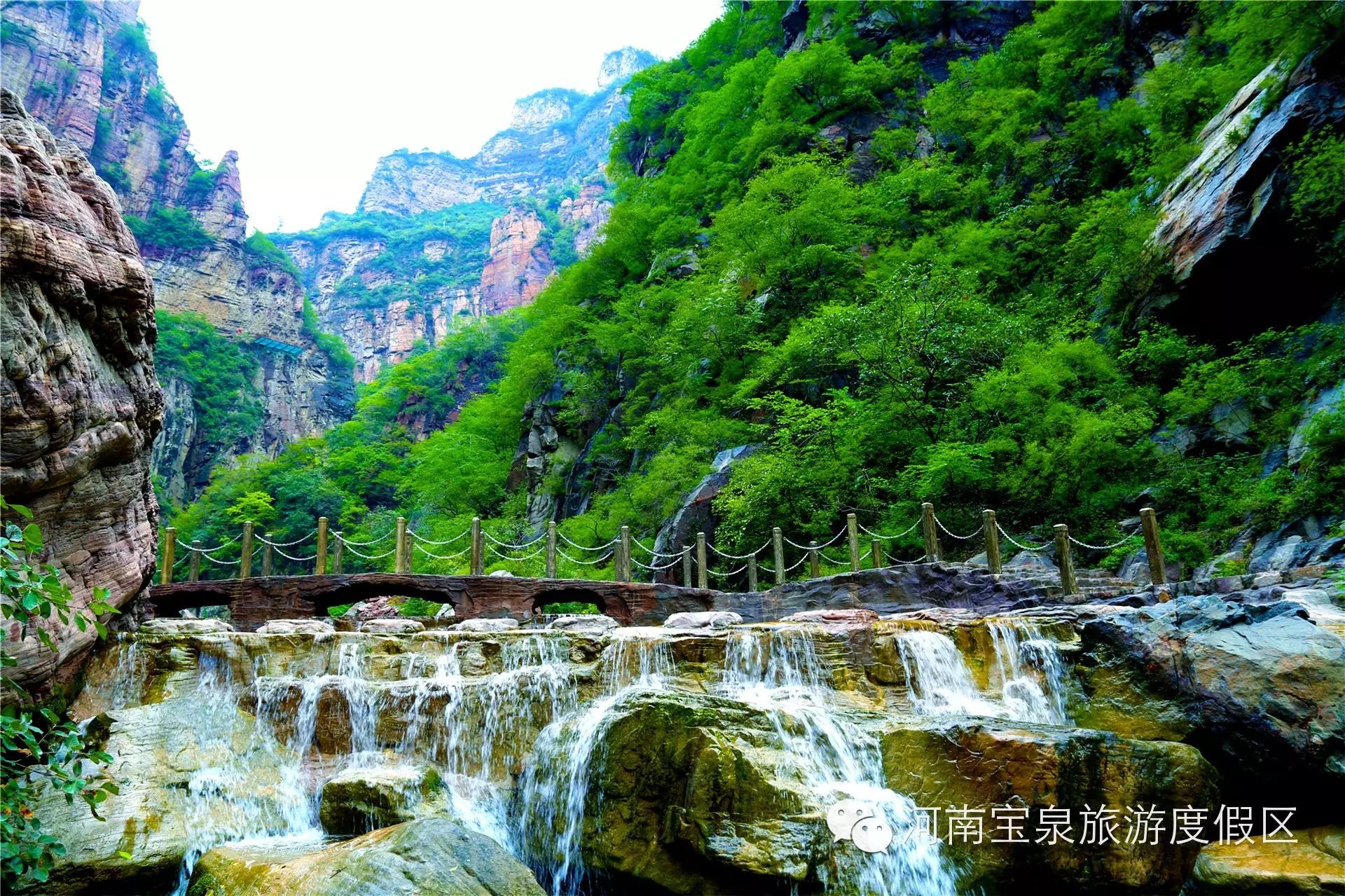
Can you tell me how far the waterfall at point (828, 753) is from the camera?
4340 millimetres

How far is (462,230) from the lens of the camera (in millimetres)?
82688

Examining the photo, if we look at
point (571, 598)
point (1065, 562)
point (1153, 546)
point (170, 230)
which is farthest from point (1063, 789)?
point (170, 230)

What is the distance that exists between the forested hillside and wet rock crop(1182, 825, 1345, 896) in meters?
6.20

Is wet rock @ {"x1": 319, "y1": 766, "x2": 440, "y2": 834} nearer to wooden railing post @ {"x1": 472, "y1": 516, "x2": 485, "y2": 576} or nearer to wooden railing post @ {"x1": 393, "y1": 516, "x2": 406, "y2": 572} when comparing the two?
wooden railing post @ {"x1": 472, "y1": 516, "x2": 485, "y2": 576}

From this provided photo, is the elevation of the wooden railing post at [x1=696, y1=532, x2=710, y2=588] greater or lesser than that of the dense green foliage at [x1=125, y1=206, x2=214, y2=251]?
lesser

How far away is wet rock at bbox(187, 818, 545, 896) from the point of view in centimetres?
357

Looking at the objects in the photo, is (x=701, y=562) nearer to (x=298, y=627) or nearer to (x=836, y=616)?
(x=836, y=616)

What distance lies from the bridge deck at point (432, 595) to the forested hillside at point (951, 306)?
2.62 meters

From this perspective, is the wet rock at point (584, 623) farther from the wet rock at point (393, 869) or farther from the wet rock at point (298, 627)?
the wet rock at point (393, 869)

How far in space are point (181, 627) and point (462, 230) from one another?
81.7 metres

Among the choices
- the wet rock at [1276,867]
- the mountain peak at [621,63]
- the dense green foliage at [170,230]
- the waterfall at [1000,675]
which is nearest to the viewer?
the wet rock at [1276,867]

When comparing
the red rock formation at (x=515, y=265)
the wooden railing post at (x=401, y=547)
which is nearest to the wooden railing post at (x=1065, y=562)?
the wooden railing post at (x=401, y=547)

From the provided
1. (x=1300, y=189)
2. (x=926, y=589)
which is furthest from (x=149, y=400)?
(x=1300, y=189)

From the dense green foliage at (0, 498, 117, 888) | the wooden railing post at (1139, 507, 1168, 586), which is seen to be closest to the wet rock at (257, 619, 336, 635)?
the dense green foliage at (0, 498, 117, 888)
